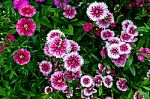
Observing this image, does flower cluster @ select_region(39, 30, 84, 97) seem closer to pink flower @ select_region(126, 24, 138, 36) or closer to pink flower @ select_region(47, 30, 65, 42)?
pink flower @ select_region(47, 30, 65, 42)

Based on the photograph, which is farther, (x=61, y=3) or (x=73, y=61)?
(x=61, y=3)

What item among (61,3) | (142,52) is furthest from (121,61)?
(61,3)

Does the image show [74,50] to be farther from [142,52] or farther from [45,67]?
[142,52]

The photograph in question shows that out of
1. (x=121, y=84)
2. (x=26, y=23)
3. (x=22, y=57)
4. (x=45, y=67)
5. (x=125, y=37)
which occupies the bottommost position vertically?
(x=121, y=84)

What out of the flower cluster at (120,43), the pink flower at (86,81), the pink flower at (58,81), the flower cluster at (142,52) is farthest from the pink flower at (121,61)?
the pink flower at (58,81)

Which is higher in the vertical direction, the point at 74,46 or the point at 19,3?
the point at 19,3

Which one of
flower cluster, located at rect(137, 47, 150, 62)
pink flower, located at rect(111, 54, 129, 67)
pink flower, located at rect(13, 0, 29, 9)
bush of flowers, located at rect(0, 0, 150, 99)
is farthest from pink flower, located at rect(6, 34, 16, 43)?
flower cluster, located at rect(137, 47, 150, 62)

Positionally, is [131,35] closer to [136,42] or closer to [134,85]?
[136,42]
